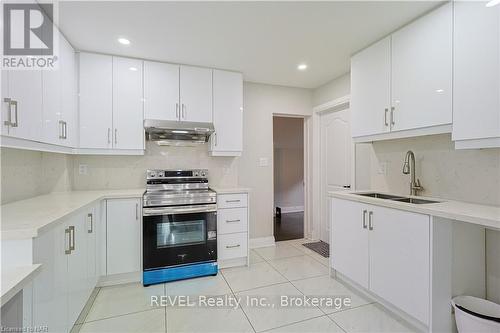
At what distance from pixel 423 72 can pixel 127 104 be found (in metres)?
2.88

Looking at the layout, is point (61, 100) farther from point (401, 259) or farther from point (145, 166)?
point (401, 259)

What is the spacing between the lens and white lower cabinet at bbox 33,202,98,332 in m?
1.20

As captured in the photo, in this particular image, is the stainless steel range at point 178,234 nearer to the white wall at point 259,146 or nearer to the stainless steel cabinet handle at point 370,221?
the white wall at point 259,146

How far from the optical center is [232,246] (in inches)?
112

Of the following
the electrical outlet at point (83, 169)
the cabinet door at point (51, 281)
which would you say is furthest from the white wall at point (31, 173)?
the cabinet door at point (51, 281)

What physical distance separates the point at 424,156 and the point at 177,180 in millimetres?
2676

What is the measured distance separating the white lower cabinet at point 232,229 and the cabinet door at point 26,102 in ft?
5.64

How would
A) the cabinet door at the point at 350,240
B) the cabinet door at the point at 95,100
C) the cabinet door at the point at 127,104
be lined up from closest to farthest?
the cabinet door at the point at 350,240, the cabinet door at the point at 95,100, the cabinet door at the point at 127,104

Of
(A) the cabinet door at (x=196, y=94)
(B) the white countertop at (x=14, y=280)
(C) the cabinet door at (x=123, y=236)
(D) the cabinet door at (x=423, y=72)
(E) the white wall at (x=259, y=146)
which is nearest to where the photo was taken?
(B) the white countertop at (x=14, y=280)

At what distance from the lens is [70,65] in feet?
7.81

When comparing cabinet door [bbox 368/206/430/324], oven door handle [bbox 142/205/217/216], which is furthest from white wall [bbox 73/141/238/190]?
cabinet door [bbox 368/206/430/324]

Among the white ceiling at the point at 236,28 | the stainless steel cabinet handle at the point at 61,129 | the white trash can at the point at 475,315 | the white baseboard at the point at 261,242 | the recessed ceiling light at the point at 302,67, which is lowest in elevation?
the white baseboard at the point at 261,242

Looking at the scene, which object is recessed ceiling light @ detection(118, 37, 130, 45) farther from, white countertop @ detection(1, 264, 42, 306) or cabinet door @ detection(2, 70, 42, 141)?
white countertop @ detection(1, 264, 42, 306)

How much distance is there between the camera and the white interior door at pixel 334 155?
131 inches
